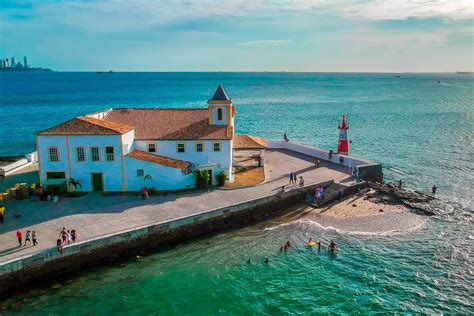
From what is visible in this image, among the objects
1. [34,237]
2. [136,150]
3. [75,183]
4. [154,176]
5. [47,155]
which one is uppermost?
[47,155]

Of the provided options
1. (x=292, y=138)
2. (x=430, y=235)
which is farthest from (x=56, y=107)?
(x=430, y=235)

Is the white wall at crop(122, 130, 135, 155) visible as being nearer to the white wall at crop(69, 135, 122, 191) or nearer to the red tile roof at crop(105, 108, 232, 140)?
the white wall at crop(69, 135, 122, 191)

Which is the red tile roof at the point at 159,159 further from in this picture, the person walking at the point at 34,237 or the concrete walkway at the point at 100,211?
the person walking at the point at 34,237

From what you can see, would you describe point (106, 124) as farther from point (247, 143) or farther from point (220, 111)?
point (247, 143)

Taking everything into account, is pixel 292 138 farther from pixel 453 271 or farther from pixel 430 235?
pixel 453 271

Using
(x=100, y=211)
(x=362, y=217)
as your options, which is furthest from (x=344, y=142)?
(x=100, y=211)

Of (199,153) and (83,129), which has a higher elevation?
(83,129)

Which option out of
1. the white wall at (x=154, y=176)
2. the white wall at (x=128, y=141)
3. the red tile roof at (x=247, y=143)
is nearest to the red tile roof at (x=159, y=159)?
the white wall at (x=154, y=176)

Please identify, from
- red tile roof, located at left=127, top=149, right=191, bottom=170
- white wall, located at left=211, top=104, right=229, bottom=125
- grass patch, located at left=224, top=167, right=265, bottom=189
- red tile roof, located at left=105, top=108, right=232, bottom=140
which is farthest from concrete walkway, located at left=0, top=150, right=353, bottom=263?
white wall, located at left=211, top=104, right=229, bottom=125
